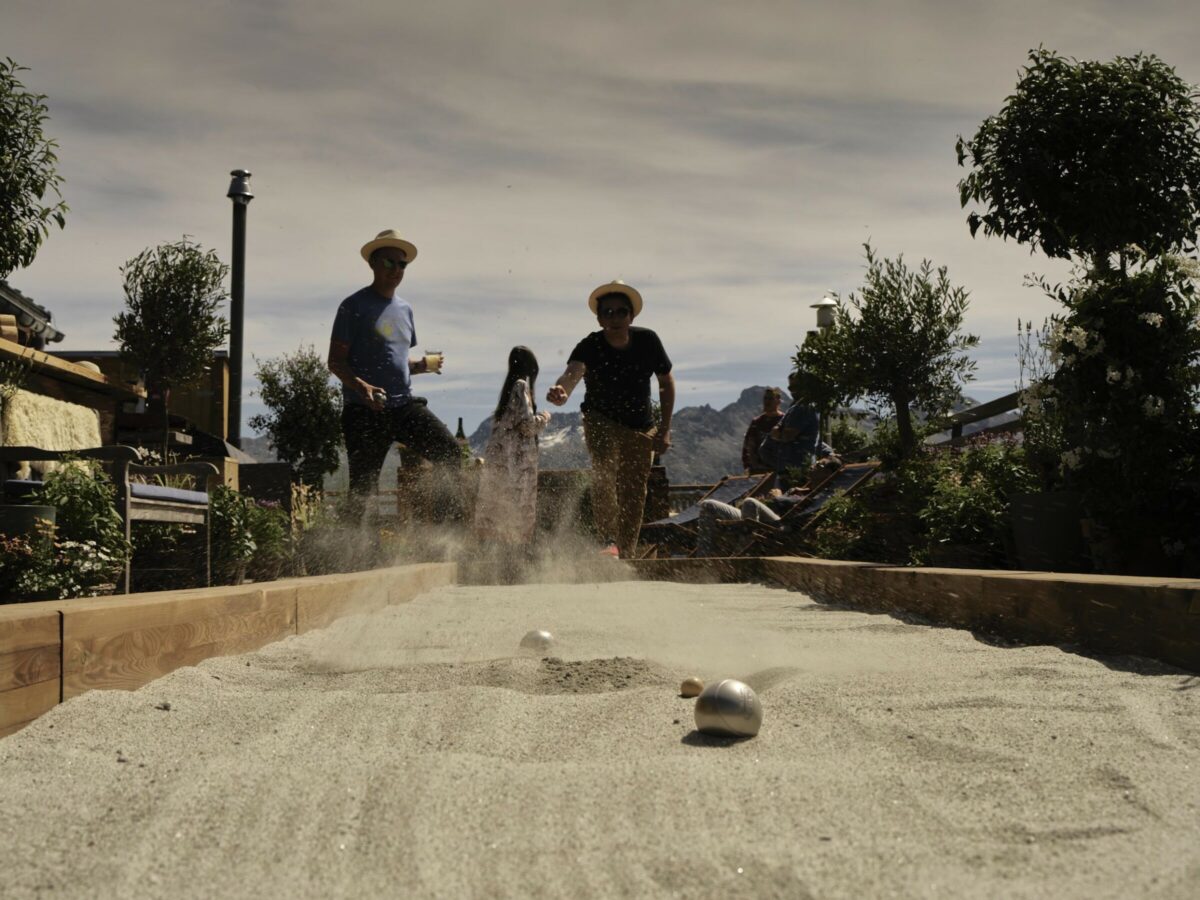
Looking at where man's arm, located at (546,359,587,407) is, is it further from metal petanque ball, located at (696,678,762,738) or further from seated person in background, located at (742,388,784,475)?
metal petanque ball, located at (696,678,762,738)

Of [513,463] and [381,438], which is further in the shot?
[513,463]

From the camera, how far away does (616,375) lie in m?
7.45

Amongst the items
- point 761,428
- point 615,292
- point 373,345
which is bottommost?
point 761,428

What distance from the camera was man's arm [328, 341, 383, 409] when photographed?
649cm

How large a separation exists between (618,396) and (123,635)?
5.17m

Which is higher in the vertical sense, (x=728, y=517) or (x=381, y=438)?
(x=381, y=438)

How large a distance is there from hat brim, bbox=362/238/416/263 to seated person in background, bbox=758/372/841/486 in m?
3.64

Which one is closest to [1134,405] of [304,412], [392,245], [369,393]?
[369,393]

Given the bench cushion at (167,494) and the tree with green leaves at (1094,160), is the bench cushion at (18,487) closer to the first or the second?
the bench cushion at (167,494)

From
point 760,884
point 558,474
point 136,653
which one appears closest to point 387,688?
point 136,653

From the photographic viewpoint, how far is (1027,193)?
20.7ft

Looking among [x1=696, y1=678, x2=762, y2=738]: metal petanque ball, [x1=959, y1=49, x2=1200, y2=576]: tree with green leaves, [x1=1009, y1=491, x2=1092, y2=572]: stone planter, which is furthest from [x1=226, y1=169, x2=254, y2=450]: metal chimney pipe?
[x1=696, y1=678, x2=762, y2=738]: metal petanque ball

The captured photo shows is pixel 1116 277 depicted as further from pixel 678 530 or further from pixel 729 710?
pixel 678 530

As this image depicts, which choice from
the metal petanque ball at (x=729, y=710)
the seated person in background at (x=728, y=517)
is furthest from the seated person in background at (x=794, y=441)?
the metal petanque ball at (x=729, y=710)
